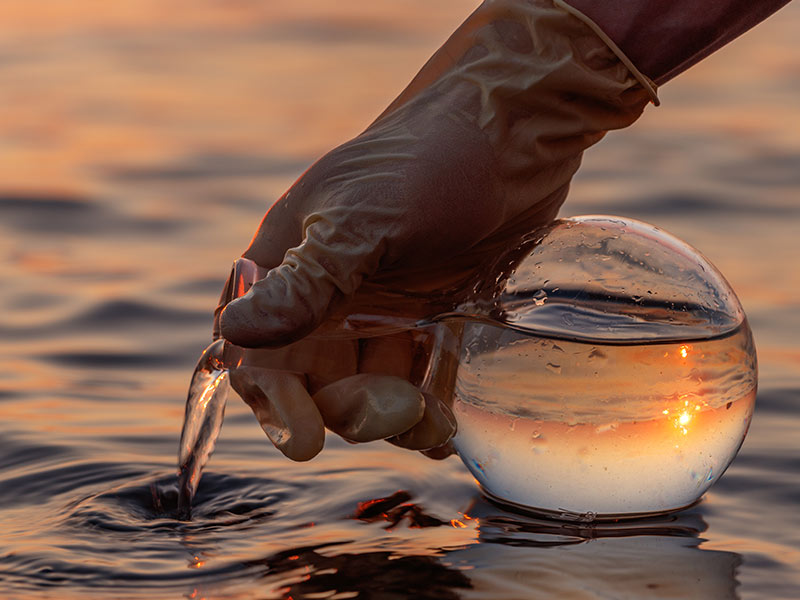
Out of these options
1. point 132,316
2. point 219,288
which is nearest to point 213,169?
point 219,288

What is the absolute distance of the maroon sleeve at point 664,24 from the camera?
217 cm

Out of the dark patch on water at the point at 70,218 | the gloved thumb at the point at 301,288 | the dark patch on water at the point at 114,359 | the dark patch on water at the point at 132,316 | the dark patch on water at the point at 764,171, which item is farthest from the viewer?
the dark patch on water at the point at 764,171

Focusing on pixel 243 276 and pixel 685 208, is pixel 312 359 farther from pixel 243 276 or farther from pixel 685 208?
pixel 685 208

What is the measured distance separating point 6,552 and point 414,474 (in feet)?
2.64

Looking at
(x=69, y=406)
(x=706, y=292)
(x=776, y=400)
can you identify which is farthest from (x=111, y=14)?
(x=706, y=292)

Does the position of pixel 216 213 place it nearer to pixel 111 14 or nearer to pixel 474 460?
pixel 474 460

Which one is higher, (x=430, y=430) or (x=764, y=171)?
(x=764, y=171)

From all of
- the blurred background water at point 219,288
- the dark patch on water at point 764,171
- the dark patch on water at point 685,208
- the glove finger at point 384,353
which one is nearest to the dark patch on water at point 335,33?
the blurred background water at point 219,288

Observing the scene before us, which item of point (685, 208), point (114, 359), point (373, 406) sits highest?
point (685, 208)

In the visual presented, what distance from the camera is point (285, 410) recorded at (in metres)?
2.18

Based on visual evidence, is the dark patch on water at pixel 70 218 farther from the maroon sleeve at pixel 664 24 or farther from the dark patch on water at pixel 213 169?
the maroon sleeve at pixel 664 24

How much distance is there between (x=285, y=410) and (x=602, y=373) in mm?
526

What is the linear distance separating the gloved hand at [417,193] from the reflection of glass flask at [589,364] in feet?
0.29

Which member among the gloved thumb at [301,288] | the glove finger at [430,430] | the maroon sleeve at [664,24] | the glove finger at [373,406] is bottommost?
the glove finger at [430,430]
